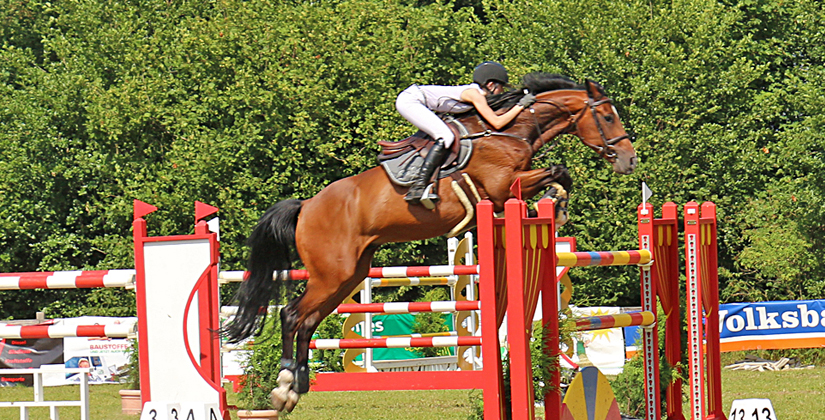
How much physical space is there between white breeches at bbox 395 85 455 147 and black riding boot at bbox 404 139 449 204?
4cm

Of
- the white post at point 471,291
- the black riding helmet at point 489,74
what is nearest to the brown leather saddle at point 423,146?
the black riding helmet at point 489,74

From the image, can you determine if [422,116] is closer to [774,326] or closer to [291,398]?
[291,398]

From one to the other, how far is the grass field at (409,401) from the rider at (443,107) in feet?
5.76

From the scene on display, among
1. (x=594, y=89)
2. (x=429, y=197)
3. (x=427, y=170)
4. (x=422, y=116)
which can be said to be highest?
(x=594, y=89)

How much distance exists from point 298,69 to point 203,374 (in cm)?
1011

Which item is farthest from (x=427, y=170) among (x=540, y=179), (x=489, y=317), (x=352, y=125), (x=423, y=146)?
(x=352, y=125)

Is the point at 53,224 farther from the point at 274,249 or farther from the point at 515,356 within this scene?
the point at 515,356

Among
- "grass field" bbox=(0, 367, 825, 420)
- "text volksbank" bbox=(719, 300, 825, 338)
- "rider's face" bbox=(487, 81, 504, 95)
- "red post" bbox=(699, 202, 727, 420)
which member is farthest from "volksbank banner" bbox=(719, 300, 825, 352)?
"rider's face" bbox=(487, 81, 504, 95)

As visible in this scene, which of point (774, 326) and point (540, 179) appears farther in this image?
point (774, 326)

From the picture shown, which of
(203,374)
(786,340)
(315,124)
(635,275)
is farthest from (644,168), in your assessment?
(203,374)

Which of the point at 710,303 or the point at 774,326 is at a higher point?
the point at 710,303

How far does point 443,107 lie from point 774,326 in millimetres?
7238

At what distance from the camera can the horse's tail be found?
187 inches

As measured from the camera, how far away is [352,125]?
1419cm
